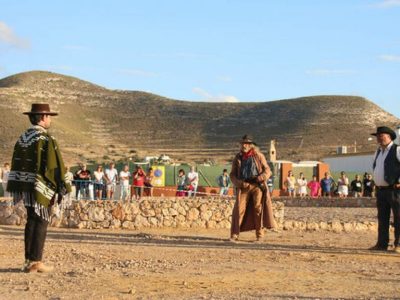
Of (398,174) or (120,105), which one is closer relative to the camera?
(398,174)

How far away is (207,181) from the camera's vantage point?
3816 centimetres

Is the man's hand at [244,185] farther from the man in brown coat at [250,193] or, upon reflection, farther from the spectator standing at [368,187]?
the spectator standing at [368,187]

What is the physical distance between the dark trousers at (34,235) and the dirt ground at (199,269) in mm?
252

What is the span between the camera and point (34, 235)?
9.55 m

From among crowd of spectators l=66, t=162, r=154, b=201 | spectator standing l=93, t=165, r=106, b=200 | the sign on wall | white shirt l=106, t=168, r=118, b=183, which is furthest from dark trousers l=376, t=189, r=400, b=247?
the sign on wall

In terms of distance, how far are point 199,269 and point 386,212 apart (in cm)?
408

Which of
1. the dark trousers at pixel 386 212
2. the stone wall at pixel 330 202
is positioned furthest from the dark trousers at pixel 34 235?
the stone wall at pixel 330 202

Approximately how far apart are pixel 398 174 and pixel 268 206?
2714 mm

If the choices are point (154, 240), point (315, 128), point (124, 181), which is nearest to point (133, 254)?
point (154, 240)

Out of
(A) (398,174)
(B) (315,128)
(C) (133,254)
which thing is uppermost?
(B) (315,128)

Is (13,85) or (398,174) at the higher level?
(13,85)

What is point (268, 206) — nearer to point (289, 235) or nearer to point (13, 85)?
point (289, 235)

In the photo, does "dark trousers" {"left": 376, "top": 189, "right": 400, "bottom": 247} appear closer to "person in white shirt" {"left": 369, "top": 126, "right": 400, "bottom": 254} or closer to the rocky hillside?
"person in white shirt" {"left": 369, "top": 126, "right": 400, "bottom": 254}

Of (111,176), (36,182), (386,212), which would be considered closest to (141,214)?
(111,176)
